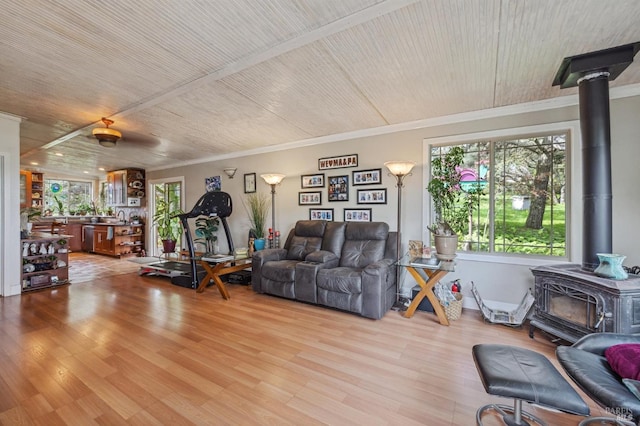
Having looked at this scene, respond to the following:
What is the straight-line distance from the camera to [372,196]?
13.5ft

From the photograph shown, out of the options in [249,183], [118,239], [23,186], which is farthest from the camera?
[118,239]

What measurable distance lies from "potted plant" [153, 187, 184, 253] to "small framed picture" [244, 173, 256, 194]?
7.07 feet

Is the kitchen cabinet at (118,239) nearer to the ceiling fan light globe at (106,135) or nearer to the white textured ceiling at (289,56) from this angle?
the white textured ceiling at (289,56)

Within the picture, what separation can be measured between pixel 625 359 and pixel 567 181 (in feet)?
7.42

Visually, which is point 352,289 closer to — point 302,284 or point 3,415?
point 302,284

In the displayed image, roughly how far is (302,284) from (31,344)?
105 inches

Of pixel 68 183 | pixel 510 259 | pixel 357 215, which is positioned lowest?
pixel 510 259

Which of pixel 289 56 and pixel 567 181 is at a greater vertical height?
pixel 289 56

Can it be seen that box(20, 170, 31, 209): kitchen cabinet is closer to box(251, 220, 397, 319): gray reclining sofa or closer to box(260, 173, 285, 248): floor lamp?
box(260, 173, 285, 248): floor lamp

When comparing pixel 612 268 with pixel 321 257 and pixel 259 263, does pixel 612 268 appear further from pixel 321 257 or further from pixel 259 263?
pixel 259 263

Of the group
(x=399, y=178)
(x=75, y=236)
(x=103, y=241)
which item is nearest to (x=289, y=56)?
(x=399, y=178)

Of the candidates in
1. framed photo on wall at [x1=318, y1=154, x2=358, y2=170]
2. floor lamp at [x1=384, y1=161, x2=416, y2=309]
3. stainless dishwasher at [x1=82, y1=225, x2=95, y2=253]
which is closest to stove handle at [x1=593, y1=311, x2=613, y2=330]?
floor lamp at [x1=384, y1=161, x2=416, y2=309]

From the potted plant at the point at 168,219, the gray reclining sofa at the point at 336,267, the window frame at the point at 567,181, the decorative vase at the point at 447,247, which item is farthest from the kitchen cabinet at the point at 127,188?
the decorative vase at the point at 447,247

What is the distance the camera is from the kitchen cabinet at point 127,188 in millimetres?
7391
